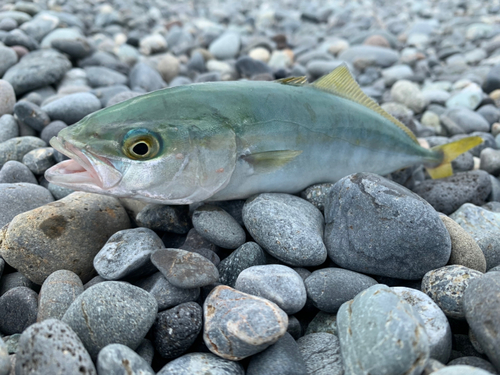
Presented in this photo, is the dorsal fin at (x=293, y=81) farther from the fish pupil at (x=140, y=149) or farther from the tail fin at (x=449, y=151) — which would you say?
the tail fin at (x=449, y=151)

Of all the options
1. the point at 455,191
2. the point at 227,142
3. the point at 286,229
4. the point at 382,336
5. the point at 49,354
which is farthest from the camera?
the point at 455,191

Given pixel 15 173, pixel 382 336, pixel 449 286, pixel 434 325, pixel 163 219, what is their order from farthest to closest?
pixel 15 173, pixel 163 219, pixel 449 286, pixel 434 325, pixel 382 336

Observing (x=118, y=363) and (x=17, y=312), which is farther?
(x=17, y=312)

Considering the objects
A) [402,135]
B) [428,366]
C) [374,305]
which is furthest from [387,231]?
[402,135]

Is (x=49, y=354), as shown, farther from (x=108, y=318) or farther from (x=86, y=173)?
(x=86, y=173)

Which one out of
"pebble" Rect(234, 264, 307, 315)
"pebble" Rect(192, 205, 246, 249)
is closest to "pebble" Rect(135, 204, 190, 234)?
"pebble" Rect(192, 205, 246, 249)

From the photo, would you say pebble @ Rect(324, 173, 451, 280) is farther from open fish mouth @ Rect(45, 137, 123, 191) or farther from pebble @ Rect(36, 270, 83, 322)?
pebble @ Rect(36, 270, 83, 322)

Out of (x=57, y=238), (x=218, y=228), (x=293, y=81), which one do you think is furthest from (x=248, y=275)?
(x=293, y=81)
